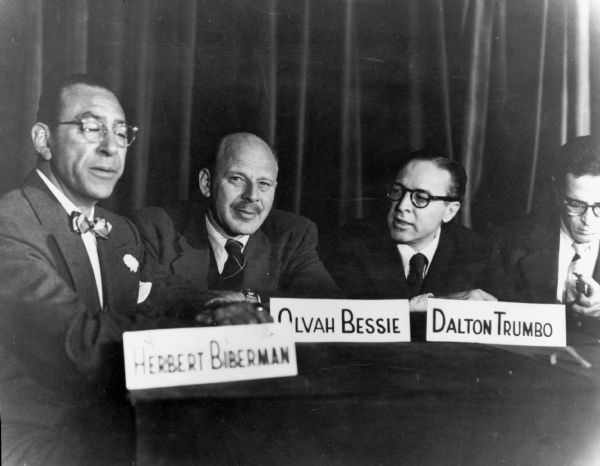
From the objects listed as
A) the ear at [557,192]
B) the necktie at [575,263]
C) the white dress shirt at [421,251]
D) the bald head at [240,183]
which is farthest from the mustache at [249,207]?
the necktie at [575,263]

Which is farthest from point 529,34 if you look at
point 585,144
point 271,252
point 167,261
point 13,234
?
point 13,234

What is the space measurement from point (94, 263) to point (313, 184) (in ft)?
2.45

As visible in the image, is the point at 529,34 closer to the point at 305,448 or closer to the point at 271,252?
the point at 271,252

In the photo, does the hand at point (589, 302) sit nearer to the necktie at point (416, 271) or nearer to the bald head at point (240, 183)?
the necktie at point (416, 271)

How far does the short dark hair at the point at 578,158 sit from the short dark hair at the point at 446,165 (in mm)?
332

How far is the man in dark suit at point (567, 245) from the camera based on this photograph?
2266 mm

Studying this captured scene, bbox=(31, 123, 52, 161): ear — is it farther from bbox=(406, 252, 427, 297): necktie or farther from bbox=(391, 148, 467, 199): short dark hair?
bbox=(406, 252, 427, 297): necktie

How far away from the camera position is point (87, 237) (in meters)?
2.04

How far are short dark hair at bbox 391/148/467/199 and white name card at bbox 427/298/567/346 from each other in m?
0.38

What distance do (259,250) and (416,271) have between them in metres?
0.55

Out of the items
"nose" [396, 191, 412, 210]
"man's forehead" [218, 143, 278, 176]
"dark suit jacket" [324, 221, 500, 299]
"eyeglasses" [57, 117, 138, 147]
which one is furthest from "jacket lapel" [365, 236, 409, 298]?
"eyeglasses" [57, 117, 138, 147]

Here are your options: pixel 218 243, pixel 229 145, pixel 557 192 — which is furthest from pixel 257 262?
pixel 557 192

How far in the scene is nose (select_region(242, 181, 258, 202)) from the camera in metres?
2.16

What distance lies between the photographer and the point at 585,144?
227cm
